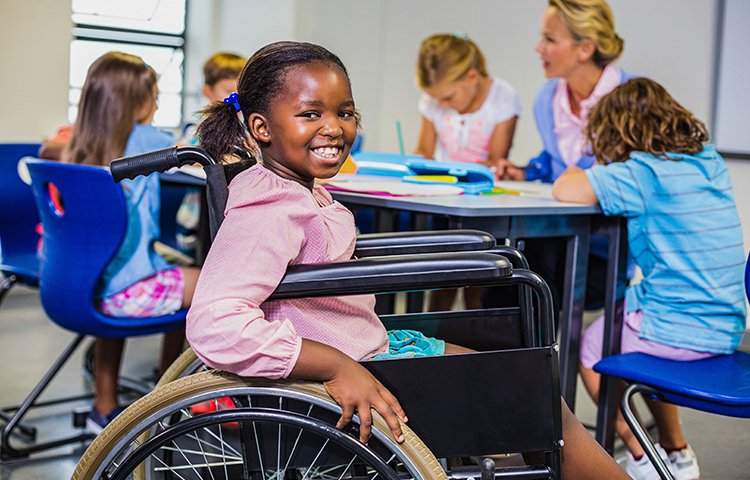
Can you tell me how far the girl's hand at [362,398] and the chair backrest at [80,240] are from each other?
0.97 m

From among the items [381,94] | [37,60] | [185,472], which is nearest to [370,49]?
[381,94]

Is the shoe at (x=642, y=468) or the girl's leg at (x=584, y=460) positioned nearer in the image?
the girl's leg at (x=584, y=460)

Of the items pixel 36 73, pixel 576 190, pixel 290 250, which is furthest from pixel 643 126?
pixel 36 73

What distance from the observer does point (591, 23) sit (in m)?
2.32

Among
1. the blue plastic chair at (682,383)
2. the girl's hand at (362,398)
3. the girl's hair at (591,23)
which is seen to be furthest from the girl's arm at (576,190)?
the girl's hand at (362,398)

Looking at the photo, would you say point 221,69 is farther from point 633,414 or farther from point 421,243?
point 633,414

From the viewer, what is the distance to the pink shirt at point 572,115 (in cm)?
235

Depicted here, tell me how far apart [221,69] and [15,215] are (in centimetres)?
96

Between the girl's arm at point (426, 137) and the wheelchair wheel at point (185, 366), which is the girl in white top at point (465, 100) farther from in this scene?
the wheelchair wheel at point (185, 366)

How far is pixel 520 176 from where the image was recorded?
2453mm

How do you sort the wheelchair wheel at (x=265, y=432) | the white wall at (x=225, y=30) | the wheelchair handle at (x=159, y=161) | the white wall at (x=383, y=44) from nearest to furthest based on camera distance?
the wheelchair wheel at (x=265, y=432)
the wheelchair handle at (x=159, y=161)
the white wall at (x=383, y=44)
the white wall at (x=225, y=30)

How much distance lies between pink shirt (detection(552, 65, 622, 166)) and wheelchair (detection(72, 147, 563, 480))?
58.5 inches

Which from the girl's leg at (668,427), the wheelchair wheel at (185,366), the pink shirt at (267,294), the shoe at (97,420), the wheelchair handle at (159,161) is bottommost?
the shoe at (97,420)

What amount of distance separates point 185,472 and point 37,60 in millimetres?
2697
